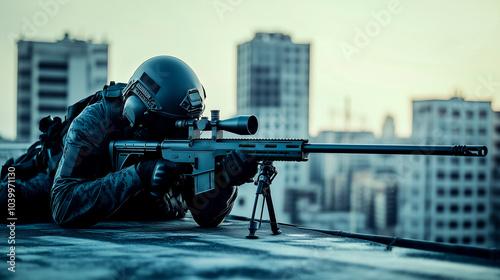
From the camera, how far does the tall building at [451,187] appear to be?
289ft

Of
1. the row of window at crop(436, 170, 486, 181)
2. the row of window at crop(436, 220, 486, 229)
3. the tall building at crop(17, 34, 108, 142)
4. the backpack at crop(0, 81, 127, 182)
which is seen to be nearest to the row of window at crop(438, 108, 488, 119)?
the row of window at crop(436, 170, 486, 181)

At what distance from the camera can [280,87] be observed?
10556cm

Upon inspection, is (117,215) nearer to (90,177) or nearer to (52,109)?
(90,177)

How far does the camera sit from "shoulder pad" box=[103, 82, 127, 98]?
Result: 5859mm

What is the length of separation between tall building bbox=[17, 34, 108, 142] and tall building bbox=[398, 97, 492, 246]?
4218 cm

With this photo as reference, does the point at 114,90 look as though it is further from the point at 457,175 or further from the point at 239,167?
the point at 457,175

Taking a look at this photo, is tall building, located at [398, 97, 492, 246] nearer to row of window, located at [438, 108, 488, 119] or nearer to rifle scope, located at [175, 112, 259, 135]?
row of window, located at [438, 108, 488, 119]

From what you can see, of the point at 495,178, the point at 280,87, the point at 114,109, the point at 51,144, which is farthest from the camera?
the point at 280,87

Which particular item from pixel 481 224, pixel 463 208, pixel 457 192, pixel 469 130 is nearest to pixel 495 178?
pixel 457 192

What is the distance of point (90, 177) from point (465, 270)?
3185 mm

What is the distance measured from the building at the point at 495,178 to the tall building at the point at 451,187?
0.81 m

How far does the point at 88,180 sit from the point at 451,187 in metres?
92.2

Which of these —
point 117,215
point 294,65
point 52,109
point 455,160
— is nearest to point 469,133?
point 455,160

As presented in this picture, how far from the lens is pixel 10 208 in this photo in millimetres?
5820
